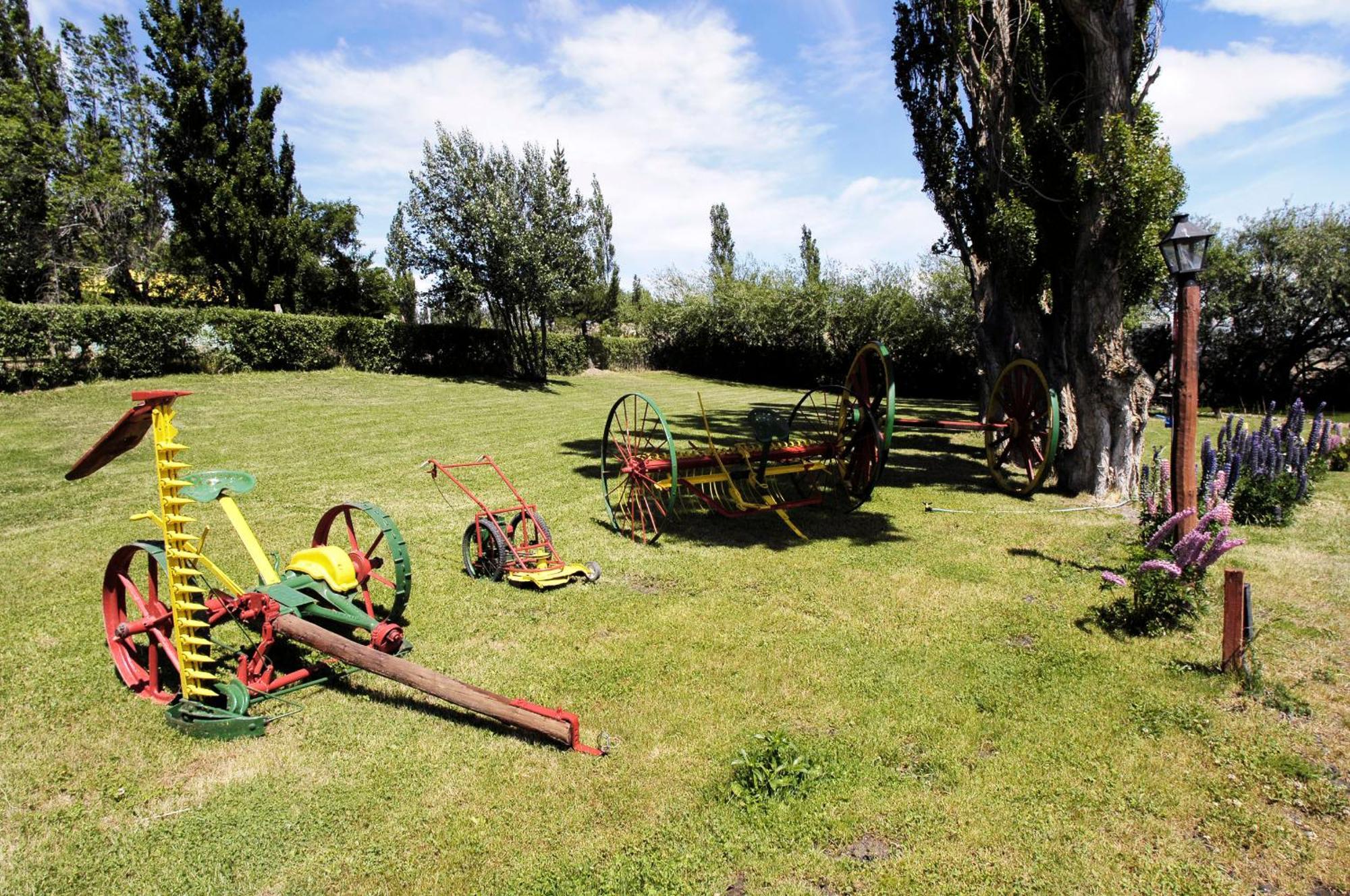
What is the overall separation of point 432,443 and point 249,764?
987 cm

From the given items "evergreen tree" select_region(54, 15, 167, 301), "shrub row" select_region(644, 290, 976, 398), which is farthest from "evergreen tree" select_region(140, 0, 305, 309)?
"shrub row" select_region(644, 290, 976, 398)

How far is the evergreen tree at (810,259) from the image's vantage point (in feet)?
108

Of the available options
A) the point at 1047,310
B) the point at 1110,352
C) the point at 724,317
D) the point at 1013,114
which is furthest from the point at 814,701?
the point at 724,317

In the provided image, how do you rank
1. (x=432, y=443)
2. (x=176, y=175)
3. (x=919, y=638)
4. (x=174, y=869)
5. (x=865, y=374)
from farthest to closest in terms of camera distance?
(x=176, y=175) → (x=432, y=443) → (x=865, y=374) → (x=919, y=638) → (x=174, y=869)

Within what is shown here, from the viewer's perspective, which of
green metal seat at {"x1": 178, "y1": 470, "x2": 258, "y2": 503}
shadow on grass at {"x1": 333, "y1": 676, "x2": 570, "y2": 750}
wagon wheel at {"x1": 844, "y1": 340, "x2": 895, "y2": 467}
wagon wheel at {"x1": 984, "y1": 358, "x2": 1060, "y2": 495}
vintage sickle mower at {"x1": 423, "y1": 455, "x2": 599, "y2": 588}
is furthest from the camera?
wagon wheel at {"x1": 984, "y1": 358, "x2": 1060, "y2": 495}

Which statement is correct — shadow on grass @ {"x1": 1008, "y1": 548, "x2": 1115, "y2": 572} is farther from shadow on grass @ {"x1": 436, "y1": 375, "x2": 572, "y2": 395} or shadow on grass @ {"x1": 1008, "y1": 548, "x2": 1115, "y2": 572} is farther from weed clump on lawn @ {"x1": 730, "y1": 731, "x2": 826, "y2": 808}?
shadow on grass @ {"x1": 436, "y1": 375, "x2": 572, "y2": 395}

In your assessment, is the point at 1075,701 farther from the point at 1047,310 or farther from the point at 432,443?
the point at 432,443

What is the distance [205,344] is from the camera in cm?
1875

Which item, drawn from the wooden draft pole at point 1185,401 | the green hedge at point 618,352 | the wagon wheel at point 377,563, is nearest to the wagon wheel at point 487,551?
the wagon wheel at point 377,563

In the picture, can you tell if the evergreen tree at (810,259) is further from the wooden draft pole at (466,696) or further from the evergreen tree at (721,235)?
the wooden draft pole at (466,696)

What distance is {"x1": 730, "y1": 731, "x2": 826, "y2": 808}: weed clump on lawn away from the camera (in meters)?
3.49

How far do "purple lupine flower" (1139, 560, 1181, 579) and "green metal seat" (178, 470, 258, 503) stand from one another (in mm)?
6018

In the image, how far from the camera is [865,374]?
8.36 m

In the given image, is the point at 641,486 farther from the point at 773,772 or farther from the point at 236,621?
the point at 773,772
